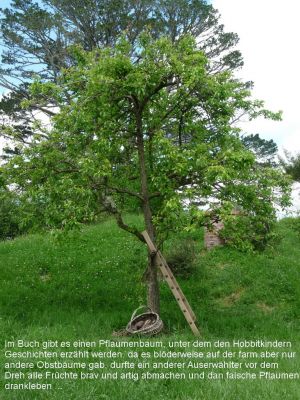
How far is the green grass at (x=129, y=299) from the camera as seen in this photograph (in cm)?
618

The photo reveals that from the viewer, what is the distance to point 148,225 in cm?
1070

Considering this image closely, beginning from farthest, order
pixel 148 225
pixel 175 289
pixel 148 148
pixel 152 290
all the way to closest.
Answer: pixel 148 148 < pixel 148 225 < pixel 152 290 < pixel 175 289

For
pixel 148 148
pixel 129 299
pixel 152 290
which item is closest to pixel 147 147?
pixel 148 148

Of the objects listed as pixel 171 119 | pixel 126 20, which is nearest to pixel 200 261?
pixel 171 119

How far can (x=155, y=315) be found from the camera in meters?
9.93

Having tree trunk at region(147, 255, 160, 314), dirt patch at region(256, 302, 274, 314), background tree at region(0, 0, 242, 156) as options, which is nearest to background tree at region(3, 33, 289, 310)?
tree trunk at region(147, 255, 160, 314)

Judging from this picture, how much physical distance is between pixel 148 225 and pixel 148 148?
187 cm

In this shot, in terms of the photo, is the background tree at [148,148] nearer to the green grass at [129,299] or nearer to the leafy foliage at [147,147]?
the leafy foliage at [147,147]

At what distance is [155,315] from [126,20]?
17190mm

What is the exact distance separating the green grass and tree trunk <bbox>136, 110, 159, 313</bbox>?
0.67 meters

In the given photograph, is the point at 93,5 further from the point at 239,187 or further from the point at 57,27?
the point at 239,187

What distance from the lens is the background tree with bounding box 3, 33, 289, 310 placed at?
9.52m

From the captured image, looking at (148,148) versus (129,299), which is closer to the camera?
(148,148)

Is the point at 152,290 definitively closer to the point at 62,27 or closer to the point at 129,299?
the point at 129,299
